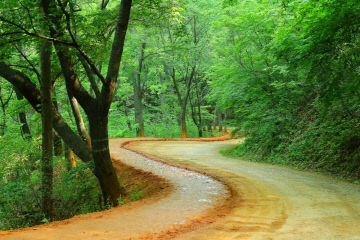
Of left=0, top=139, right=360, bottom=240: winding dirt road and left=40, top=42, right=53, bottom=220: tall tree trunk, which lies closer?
left=0, top=139, right=360, bottom=240: winding dirt road

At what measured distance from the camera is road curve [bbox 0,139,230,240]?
420 cm

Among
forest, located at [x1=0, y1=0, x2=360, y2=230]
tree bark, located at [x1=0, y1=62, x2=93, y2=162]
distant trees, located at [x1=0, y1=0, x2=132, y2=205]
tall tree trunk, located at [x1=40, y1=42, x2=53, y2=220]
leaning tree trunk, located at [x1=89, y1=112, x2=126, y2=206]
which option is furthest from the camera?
tree bark, located at [x1=0, y1=62, x2=93, y2=162]

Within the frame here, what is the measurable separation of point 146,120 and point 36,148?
25.9 meters

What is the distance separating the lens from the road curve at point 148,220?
4199 millimetres

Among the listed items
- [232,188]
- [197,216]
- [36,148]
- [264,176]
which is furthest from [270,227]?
[36,148]

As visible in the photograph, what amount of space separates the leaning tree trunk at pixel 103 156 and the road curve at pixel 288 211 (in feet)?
11.3

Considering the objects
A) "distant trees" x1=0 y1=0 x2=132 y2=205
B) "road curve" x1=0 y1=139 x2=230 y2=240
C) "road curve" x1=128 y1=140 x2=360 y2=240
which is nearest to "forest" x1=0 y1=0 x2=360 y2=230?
"distant trees" x1=0 y1=0 x2=132 y2=205

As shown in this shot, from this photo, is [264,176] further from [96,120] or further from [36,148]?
[36,148]

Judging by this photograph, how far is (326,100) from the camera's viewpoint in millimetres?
9023

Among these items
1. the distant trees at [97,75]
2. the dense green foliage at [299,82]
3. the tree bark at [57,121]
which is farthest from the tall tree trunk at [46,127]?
the dense green foliage at [299,82]

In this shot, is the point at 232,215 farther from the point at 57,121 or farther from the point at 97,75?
the point at 57,121

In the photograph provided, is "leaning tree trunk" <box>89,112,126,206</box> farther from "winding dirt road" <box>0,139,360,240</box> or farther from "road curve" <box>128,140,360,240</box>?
"road curve" <box>128,140,360,240</box>

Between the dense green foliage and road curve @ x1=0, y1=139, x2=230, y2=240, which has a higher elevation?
the dense green foliage

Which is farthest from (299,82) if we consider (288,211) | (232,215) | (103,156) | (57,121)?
(57,121)
